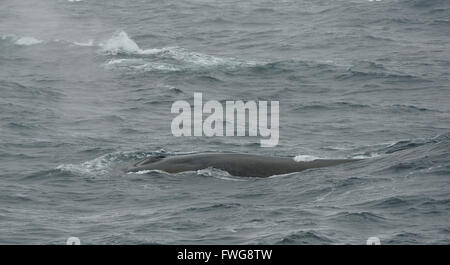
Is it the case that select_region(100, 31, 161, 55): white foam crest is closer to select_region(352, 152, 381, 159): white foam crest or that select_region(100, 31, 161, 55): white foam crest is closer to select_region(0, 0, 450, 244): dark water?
select_region(0, 0, 450, 244): dark water

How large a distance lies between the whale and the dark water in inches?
31.5

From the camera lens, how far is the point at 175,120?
5784cm

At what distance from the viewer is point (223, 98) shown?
6281 centimetres

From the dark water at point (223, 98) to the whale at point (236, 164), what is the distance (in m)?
0.80

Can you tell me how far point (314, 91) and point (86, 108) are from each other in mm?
14159

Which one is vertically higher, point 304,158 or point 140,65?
point 140,65

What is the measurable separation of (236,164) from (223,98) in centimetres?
1848

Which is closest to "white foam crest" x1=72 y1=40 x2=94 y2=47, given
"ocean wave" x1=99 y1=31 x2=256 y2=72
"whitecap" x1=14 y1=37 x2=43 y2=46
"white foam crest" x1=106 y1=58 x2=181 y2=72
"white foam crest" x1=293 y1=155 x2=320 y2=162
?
"ocean wave" x1=99 y1=31 x2=256 y2=72

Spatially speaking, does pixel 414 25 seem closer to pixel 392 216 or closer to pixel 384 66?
pixel 384 66

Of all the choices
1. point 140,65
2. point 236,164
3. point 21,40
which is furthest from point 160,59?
point 236,164

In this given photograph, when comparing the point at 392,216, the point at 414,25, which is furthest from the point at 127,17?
the point at 392,216

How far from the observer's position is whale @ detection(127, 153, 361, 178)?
44.1m

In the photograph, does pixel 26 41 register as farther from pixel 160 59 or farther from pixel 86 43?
pixel 160 59
